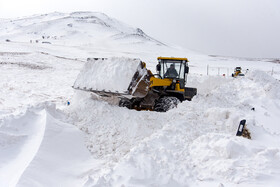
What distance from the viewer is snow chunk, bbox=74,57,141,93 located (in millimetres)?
5949

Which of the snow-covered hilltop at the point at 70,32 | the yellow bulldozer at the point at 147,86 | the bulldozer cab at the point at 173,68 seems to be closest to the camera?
the yellow bulldozer at the point at 147,86

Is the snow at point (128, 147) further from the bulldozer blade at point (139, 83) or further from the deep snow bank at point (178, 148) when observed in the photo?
the bulldozer blade at point (139, 83)

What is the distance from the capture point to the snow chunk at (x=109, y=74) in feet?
19.5

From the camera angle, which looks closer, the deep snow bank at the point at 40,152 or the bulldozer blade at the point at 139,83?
the deep snow bank at the point at 40,152

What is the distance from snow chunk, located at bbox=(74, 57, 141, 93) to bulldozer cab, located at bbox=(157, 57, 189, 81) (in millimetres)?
2100

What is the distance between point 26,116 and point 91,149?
1635 millimetres

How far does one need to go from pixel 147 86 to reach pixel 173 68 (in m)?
2.20

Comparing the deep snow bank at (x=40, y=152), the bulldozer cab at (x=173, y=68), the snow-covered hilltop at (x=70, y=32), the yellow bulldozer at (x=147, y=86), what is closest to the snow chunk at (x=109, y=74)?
the yellow bulldozer at (x=147, y=86)

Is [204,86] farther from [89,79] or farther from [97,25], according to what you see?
[97,25]

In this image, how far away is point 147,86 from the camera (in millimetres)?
6297

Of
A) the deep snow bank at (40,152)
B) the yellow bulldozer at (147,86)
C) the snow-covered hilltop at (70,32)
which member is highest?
the snow-covered hilltop at (70,32)

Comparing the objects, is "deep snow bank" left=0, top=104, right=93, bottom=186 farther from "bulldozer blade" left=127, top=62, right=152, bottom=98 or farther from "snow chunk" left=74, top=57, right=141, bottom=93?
"bulldozer blade" left=127, top=62, right=152, bottom=98

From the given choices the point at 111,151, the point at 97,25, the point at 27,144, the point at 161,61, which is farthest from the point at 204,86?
the point at 97,25

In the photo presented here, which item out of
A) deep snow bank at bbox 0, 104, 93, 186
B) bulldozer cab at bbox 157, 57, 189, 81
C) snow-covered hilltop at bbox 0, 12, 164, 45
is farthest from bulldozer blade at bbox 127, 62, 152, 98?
snow-covered hilltop at bbox 0, 12, 164, 45
